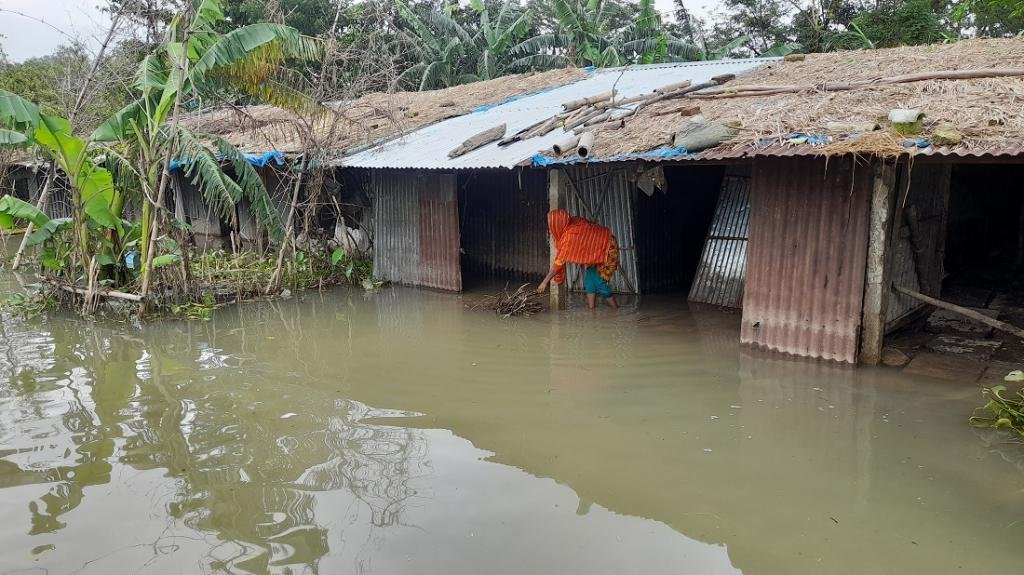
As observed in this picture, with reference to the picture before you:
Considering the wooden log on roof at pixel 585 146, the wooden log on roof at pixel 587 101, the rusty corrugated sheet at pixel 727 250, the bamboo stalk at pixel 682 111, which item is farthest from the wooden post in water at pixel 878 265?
the wooden log on roof at pixel 587 101

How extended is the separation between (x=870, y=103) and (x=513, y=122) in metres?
5.53

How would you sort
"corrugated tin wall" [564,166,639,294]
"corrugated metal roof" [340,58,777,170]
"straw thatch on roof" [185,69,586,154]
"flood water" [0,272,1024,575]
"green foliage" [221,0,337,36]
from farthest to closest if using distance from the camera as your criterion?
"green foliage" [221,0,337,36]
"straw thatch on roof" [185,69,586,154]
"corrugated tin wall" [564,166,639,294]
"corrugated metal roof" [340,58,777,170]
"flood water" [0,272,1024,575]

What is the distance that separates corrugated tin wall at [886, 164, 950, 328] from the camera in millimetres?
7566

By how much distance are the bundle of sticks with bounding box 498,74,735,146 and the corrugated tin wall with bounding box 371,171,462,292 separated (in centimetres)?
174

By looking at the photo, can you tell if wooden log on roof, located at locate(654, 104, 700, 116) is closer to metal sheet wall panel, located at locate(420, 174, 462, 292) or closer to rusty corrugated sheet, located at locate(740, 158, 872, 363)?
rusty corrugated sheet, located at locate(740, 158, 872, 363)

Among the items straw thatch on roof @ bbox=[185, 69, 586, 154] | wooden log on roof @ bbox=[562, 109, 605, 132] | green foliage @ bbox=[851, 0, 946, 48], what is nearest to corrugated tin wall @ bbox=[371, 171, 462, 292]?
straw thatch on roof @ bbox=[185, 69, 586, 154]

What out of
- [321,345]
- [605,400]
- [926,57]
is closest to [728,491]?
[605,400]

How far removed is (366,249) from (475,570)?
381 inches

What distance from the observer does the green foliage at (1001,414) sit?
533 cm

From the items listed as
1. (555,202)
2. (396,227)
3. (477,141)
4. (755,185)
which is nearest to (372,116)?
(396,227)

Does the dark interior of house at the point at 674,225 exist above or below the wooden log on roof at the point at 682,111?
below

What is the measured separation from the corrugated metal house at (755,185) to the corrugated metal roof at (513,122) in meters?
0.05

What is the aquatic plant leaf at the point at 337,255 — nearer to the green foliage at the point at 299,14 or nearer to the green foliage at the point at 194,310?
the green foliage at the point at 194,310

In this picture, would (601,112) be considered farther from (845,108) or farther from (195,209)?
(195,209)
